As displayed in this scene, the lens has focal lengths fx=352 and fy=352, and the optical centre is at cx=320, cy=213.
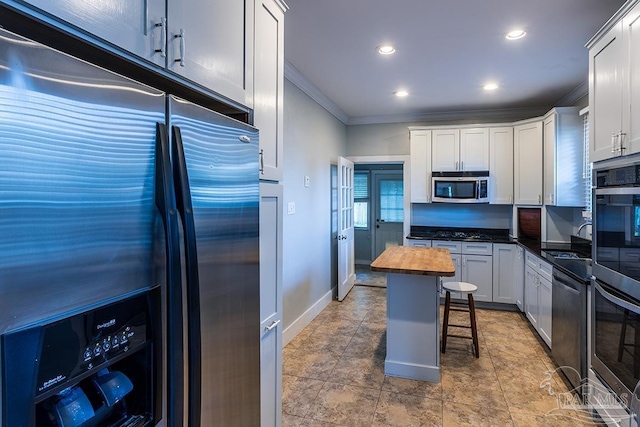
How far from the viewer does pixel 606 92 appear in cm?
208

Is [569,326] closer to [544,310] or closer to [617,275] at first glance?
[544,310]

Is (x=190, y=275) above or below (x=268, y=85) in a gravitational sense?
below

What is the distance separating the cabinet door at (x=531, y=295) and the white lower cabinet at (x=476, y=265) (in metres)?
0.49

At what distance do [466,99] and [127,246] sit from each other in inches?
183

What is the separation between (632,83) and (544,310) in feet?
7.52

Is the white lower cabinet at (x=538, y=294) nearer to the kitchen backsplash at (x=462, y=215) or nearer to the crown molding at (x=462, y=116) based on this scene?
the kitchen backsplash at (x=462, y=215)

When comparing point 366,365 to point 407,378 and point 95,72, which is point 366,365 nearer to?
point 407,378

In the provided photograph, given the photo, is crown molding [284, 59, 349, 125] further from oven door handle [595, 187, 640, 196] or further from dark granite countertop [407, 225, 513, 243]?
oven door handle [595, 187, 640, 196]

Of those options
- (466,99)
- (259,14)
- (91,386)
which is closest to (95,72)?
(91,386)

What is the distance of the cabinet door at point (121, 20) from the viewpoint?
0.72 meters

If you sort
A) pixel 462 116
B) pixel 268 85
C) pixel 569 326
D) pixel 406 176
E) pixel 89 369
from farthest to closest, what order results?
1. pixel 406 176
2. pixel 462 116
3. pixel 569 326
4. pixel 268 85
5. pixel 89 369

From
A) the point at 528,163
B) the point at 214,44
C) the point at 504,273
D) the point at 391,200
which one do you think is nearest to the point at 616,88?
the point at 214,44

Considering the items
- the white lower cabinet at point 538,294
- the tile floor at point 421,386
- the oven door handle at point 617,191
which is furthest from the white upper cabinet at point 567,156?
the oven door handle at point 617,191

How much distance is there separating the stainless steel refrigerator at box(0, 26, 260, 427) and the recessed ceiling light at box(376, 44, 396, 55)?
219 centimetres
